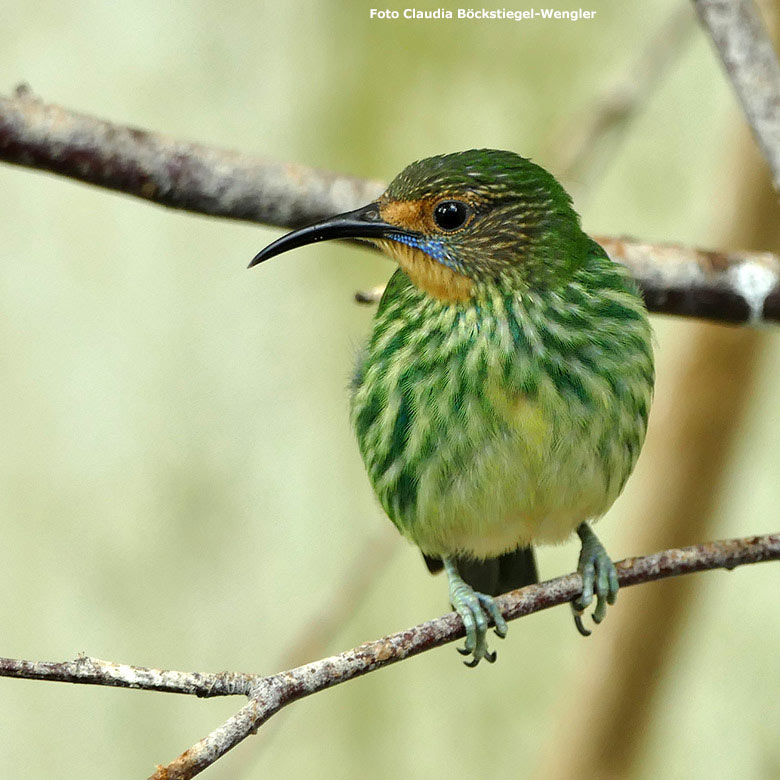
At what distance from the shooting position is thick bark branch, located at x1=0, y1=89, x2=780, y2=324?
2111 millimetres

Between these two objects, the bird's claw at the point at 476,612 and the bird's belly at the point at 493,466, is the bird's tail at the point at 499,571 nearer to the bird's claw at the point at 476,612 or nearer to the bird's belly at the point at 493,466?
the bird's claw at the point at 476,612

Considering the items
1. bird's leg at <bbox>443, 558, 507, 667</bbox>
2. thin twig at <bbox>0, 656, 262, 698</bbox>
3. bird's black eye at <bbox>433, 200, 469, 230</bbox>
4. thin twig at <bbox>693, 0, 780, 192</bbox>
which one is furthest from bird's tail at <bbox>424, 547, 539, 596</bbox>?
thin twig at <bbox>0, 656, 262, 698</bbox>

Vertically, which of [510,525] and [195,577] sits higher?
[195,577]

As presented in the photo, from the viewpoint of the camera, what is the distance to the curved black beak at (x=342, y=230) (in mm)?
1756

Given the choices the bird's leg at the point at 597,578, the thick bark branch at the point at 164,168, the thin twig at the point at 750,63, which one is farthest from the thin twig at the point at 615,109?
the bird's leg at the point at 597,578

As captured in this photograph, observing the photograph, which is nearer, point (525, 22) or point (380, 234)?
point (380, 234)

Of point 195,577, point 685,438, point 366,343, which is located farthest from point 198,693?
point 195,577

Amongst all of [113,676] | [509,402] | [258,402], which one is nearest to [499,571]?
[509,402]

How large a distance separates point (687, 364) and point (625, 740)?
995mm

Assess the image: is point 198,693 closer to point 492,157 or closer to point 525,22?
point 492,157

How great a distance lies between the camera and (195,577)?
4.27m

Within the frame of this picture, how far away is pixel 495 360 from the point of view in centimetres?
180

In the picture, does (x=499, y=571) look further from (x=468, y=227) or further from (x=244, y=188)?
(x=244, y=188)

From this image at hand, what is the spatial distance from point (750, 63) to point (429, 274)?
0.87 meters
